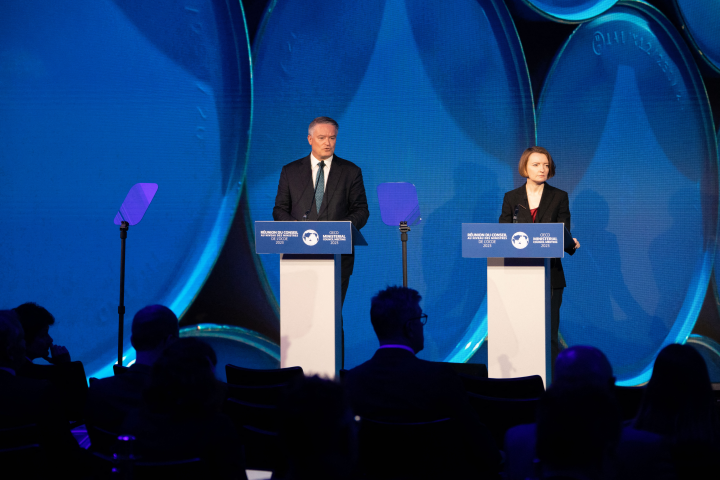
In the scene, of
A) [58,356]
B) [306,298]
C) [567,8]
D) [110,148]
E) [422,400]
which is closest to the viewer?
[422,400]

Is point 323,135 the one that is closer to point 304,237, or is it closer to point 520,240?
point 304,237

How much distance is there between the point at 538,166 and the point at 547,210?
0.30m

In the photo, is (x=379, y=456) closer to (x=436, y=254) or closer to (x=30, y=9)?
(x=436, y=254)

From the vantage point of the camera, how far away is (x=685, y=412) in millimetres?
1669

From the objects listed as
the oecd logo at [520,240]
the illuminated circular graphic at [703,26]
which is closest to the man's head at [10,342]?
the oecd logo at [520,240]

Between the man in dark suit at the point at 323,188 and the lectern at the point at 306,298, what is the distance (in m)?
0.43

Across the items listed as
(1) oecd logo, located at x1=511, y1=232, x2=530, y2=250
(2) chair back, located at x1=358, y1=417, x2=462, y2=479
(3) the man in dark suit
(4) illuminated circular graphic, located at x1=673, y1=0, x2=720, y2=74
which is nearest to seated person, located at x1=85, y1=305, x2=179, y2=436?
(2) chair back, located at x1=358, y1=417, x2=462, y2=479

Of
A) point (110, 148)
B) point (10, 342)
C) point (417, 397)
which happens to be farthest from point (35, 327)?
point (110, 148)

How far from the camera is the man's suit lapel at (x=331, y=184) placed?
14.3 ft

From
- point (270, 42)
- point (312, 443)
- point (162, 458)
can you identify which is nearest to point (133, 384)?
point (162, 458)

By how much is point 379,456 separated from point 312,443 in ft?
2.78

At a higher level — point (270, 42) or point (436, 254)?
point (270, 42)

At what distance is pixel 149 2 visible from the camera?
19.6 feet

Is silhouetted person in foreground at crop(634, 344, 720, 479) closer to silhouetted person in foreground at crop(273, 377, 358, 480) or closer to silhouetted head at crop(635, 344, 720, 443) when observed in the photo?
silhouetted head at crop(635, 344, 720, 443)
